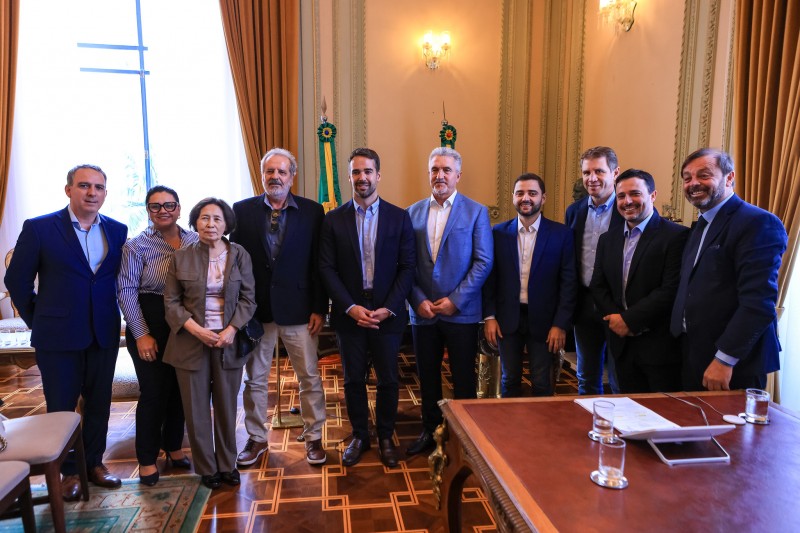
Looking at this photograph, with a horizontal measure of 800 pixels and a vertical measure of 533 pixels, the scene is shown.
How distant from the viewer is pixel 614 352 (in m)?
2.39

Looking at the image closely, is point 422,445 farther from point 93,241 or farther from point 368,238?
point 93,241

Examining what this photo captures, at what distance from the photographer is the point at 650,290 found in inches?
90.2

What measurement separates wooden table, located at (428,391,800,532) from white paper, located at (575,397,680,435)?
0.13 ft

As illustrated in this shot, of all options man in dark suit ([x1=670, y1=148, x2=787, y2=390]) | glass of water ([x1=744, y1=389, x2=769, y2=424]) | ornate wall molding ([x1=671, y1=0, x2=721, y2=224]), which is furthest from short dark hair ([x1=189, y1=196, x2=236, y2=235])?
ornate wall molding ([x1=671, y1=0, x2=721, y2=224])

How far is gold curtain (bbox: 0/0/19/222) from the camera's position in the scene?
4.57 metres

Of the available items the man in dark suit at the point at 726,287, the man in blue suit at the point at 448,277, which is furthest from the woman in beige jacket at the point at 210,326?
the man in dark suit at the point at 726,287

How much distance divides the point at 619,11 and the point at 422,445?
3657 mm

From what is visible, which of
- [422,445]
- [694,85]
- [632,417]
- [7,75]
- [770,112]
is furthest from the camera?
[7,75]

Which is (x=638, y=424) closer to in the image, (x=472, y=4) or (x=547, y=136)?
(x=547, y=136)

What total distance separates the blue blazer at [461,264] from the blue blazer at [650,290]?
627 mm

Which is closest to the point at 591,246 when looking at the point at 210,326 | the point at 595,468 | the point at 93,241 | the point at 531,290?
the point at 531,290

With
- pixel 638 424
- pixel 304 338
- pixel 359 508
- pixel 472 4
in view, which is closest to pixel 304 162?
pixel 472 4

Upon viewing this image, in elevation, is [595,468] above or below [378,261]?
below

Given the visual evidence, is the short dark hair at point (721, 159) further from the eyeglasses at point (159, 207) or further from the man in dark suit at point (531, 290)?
the eyeglasses at point (159, 207)
